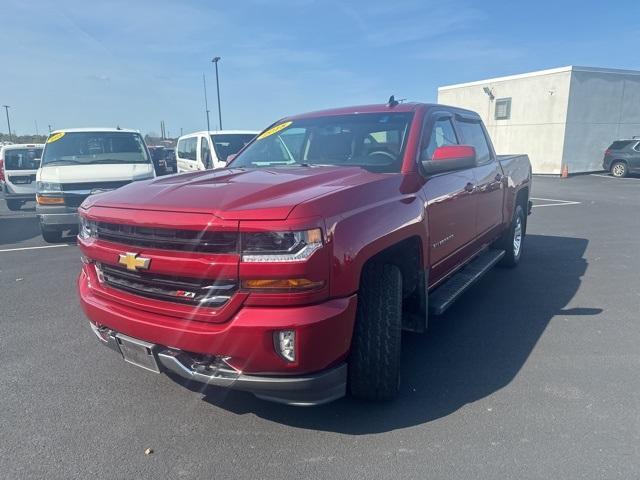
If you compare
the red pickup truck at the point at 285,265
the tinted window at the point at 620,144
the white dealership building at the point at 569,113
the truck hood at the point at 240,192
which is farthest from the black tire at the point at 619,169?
the truck hood at the point at 240,192

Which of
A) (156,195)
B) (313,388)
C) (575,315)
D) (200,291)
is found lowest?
(575,315)

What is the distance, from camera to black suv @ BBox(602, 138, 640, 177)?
766 inches

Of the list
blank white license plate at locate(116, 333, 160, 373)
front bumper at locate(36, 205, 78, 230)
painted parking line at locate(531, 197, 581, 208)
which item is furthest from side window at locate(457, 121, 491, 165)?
painted parking line at locate(531, 197, 581, 208)

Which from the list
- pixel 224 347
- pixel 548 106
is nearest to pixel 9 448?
pixel 224 347

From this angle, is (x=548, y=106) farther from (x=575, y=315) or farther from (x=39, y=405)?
(x=39, y=405)

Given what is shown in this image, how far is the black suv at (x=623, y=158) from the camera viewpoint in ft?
63.9

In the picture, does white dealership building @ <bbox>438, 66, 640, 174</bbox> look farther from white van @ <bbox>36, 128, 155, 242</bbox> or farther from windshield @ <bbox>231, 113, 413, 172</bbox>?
windshield @ <bbox>231, 113, 413, 172</bbox>

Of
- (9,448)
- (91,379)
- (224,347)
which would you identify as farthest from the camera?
(91,379)

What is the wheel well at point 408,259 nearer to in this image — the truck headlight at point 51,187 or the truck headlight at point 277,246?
the truck headlight at point 277,246

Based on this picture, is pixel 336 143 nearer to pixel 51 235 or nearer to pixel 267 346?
pixel 267 346

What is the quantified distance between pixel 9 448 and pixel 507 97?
25.4 metres

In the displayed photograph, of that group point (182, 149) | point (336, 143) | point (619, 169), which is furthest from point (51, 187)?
point (619, 169)

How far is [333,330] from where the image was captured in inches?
91.4

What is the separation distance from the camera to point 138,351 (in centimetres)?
258
